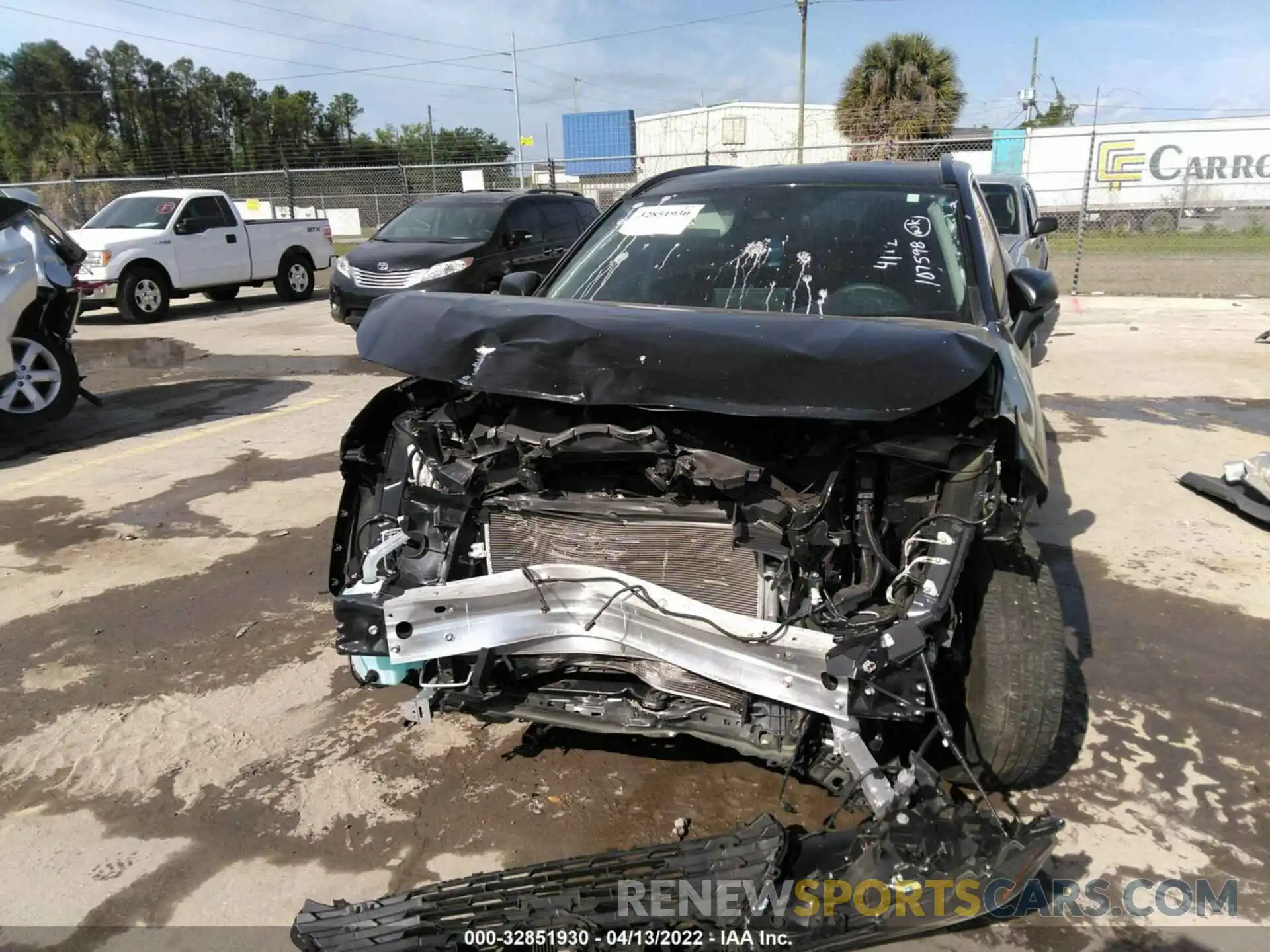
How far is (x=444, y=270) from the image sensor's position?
10547mm

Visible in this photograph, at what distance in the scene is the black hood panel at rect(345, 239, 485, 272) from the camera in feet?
34.8

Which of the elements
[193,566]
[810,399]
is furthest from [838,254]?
[193,566]

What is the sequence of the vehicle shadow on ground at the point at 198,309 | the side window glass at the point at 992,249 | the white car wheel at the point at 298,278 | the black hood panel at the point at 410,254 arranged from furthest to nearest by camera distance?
the white car wheel at the point at 298,278, the vehicle shadow on ground at the point at 198,309, the black hood panel at the point at 410,254, the side window glass at the point at 992,249

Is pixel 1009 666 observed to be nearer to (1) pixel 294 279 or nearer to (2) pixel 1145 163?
(1) pixel 294 279

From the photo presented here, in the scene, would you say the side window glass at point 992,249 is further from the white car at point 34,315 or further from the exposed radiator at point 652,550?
the white car at point 34,315

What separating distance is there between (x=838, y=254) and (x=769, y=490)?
140 cm

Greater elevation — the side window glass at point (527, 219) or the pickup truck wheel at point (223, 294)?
the side window glass at point (527, 219)

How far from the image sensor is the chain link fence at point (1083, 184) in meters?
20.7

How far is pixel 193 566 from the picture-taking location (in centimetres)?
465

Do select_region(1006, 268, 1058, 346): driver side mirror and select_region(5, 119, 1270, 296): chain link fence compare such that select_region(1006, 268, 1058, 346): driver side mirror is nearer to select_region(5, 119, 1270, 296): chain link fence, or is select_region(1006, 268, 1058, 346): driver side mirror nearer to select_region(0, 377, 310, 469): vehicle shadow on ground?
select_region(0, 377, 310, 469): vehicle shadow on ground

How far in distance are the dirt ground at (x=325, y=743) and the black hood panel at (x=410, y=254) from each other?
16.7 ft

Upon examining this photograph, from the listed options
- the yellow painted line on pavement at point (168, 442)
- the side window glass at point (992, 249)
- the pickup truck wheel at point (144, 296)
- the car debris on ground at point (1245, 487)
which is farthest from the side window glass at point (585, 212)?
the side window glass at point (992, 249)

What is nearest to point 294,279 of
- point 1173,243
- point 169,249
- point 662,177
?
point 169,249

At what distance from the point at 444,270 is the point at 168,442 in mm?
4408
